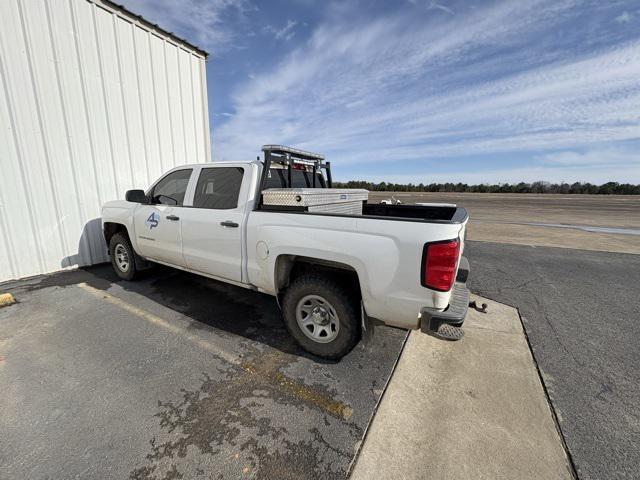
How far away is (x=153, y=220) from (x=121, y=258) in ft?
4.97

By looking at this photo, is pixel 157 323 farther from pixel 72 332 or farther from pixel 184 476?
pixel 184 476

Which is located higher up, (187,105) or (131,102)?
(187,105)

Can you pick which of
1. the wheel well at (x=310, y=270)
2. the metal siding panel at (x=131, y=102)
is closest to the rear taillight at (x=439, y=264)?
the wheel well at (x=310, y=270)

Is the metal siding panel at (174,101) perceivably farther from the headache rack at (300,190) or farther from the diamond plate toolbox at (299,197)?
the diamond plate toolbox at (299,197)

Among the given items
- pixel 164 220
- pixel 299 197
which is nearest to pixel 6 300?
pixel 164 220

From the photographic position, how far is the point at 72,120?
550cm

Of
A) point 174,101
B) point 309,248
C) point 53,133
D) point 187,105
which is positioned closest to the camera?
point 309,248

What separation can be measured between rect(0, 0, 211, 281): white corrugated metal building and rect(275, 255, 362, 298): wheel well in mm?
5164

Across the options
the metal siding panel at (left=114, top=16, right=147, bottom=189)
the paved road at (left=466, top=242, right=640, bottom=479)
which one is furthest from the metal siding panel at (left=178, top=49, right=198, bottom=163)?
the paved road at (left=466, top=242, right=640, bottom=479)

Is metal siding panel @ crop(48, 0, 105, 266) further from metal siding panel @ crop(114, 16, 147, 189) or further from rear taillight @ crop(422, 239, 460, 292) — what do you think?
rear taillight @ crop(422, 239, 460, 292)

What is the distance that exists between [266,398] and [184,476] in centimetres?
75

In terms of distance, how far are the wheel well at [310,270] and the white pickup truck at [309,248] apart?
0.01 metres

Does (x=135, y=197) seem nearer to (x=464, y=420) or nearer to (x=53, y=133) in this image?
(x=53, y=133)

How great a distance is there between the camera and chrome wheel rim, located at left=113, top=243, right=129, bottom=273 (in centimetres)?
495
